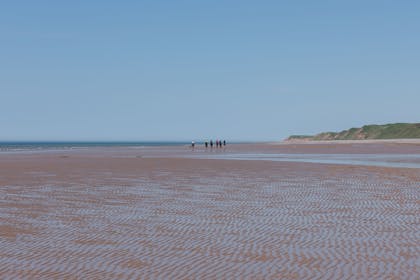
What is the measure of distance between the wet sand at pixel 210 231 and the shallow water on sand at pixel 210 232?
0.02 m

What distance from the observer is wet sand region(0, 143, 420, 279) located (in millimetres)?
8844

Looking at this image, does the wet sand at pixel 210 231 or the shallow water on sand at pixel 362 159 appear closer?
the wet sand at pixel 210 231

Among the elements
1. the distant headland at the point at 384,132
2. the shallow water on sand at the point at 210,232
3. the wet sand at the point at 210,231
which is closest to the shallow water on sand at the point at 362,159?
the wet sand at the point at 210,231

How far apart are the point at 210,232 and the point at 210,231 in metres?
0.12

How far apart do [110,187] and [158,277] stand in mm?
13944

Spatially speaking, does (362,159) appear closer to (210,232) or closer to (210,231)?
(210,231)

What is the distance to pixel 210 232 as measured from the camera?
12070 mm

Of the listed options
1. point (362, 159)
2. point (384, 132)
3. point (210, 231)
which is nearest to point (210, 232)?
point (210, 231)

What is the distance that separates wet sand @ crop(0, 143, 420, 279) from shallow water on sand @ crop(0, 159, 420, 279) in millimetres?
24

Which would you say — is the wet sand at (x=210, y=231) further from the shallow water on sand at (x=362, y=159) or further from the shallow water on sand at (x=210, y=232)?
the shallow water on sand at (x=362, y=159)

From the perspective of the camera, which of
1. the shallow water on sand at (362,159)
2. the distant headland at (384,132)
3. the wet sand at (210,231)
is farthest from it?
the distant headland at (384,132)

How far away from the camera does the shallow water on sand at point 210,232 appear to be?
29.0 ft

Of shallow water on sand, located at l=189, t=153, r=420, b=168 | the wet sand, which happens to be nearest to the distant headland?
shallow water on sand, located at l=189, t=153, r=420, b=168

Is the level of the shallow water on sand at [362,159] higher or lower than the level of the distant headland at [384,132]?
lower
